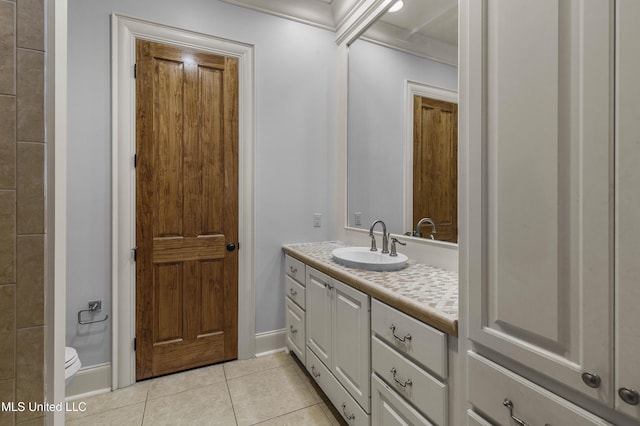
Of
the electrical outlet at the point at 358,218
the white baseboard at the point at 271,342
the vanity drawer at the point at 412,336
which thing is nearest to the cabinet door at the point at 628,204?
the vanity drawer at the point at 412,336

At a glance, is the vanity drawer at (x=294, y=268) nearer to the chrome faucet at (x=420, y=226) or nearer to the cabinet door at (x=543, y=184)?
the chrome faucet at (x=420, y=226)

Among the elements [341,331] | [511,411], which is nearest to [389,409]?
[341,331]

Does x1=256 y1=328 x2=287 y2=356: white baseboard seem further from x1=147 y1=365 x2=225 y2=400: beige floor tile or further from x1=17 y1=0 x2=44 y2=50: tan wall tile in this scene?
x1=17 y1=0 x2=44 y2=50: tan wall tile

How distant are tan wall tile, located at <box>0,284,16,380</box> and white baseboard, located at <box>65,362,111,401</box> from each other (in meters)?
1.50

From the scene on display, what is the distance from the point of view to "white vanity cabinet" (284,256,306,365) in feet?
6.86

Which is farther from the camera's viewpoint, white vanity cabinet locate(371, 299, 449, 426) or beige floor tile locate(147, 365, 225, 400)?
beige floor tile locate(147, 365, 225, 400)

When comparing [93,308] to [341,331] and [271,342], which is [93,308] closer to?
[271,342]

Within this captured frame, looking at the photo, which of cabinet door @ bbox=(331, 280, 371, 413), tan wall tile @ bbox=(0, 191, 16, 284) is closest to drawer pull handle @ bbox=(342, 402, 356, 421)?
cabinet door @ bbox=(331, 280, 371, 413)

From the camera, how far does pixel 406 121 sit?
1.98m

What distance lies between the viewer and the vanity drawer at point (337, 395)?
4.77 feet

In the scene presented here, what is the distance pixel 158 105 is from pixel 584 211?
2.26 m

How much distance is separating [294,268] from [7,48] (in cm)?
180

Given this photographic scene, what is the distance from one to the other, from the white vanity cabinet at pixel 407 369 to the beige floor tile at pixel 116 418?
4.40 ft

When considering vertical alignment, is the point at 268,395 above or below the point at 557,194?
below
